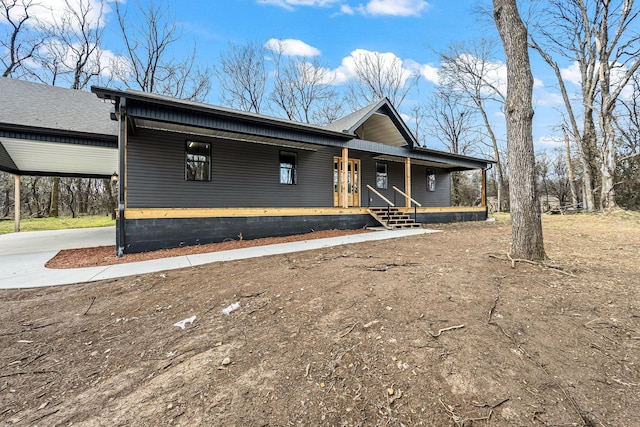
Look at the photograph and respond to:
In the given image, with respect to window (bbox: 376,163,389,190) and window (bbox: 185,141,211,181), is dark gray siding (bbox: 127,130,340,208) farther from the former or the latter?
window (bbox: 376,163,389,190)

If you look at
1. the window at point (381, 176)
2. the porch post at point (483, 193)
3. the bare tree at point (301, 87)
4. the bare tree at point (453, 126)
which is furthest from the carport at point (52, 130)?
the bare tree at point (453, 126)

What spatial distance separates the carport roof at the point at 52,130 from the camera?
22.9 ft

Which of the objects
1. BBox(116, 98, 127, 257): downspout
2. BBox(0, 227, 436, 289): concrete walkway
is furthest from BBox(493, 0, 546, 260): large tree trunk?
BBox(116, 98, 127, 257): downspout

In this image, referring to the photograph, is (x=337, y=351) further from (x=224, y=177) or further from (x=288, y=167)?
(x=288, y=167)

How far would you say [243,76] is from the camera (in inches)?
865

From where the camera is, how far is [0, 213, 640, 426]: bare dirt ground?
5.19 feet

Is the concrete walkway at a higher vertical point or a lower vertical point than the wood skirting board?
lower

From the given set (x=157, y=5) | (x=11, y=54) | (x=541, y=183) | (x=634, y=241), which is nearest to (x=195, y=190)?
(x=634, y=241)

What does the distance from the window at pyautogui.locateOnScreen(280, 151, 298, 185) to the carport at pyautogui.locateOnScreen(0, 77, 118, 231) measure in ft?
17.1

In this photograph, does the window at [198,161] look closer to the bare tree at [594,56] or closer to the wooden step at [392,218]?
the wooden step at [392,218]

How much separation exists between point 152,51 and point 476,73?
79.8ft

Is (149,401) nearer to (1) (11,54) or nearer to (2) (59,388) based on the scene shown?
(2) (59,388)

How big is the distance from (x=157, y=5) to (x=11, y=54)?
29.1ft

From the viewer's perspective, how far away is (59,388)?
186cm
